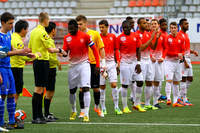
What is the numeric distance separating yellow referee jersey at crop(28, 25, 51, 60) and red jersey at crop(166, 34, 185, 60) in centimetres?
460

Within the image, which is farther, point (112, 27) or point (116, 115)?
point (112, 27)

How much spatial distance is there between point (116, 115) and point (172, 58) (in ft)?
9.82

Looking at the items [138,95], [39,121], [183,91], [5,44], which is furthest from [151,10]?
[5,44]

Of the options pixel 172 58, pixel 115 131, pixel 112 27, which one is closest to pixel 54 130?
pixel 115 131

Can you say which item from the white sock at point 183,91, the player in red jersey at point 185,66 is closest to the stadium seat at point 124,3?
the player in red jersey at point 185,66

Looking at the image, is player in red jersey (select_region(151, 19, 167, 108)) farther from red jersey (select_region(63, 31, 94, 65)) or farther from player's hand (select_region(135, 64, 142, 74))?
red jersey (select_region(63, 31, 94, 65))

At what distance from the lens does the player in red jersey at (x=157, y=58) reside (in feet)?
43.0

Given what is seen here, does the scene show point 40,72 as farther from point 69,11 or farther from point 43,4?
point 43,4

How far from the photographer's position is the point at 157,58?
13516 mm

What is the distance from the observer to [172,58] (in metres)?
13.4

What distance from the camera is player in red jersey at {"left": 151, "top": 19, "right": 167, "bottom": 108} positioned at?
1309 cm

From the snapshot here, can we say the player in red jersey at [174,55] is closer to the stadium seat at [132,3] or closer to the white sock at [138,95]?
the white sock at [138,95]

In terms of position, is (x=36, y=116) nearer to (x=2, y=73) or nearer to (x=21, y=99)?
(x=2, y=73)

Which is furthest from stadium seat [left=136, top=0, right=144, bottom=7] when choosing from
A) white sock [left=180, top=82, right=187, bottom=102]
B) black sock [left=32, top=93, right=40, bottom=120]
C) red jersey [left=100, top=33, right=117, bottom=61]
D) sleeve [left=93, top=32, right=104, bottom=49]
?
black sock [left=32, top=93, right=40, bottom=120]
